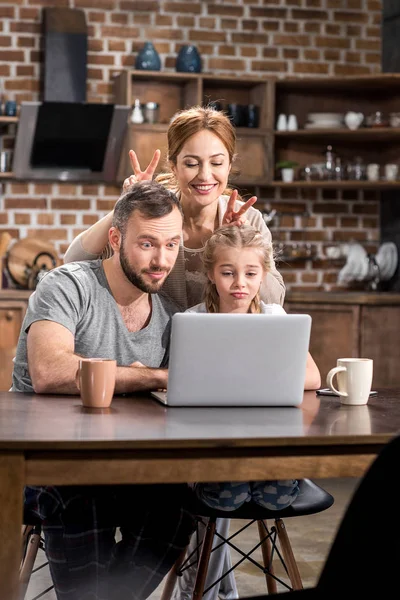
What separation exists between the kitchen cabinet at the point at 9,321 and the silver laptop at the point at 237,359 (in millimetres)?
3117

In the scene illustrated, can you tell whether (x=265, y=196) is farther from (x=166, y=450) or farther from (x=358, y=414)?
(x=166, y=450)

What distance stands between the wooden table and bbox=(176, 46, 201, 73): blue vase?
4.04 meters

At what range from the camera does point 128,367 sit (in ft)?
7.84

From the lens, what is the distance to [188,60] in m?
5.78

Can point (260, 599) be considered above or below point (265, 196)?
below

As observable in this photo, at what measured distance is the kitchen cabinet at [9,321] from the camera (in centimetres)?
518

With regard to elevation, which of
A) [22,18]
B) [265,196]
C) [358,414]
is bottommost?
[358,414]

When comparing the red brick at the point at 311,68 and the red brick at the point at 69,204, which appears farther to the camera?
the red brick at the point at 311,68

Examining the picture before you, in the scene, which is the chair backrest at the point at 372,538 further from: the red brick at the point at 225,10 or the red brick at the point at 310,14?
the red brick at the point at 310,14

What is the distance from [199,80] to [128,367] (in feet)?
11.8

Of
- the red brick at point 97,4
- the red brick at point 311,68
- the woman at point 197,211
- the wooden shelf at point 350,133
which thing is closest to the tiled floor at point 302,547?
the woman at point 197,211

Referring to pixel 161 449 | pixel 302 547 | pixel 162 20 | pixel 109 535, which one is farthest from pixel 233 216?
pixel 162 20

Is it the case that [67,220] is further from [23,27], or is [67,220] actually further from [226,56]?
[226,56]

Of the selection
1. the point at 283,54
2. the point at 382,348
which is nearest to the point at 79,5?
the point at 283,54
